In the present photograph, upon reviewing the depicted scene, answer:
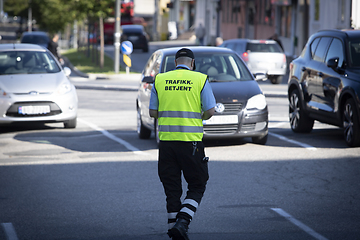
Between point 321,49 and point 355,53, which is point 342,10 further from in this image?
point 355,53

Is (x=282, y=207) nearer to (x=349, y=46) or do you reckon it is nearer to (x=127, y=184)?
(x=127, y=184)

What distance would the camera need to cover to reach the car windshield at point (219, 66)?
10.7 meters

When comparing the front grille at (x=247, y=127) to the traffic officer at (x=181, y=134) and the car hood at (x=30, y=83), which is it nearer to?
the car hood at (x=30, y=83)

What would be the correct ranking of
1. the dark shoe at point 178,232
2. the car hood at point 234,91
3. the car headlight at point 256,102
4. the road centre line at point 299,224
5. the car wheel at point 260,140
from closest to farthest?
the dark shoe at point 178,232
the road centre line at point 299,224
the car hood at point 234,91
the car headlight at point 256,102
the car wheel at point 260,140

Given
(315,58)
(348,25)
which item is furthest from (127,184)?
(348,25)

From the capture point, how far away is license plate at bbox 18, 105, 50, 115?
38.4 ft

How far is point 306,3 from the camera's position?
32688mm

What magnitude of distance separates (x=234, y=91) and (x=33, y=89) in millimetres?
3968

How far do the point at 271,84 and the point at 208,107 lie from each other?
18201 mm

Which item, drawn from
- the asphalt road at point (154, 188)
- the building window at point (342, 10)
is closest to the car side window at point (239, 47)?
the building window at point (342, 10)

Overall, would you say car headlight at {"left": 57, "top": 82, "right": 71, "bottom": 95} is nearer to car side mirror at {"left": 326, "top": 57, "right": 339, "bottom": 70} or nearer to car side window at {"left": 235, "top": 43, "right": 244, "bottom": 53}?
car side mirror at {"left": 326, "top": 57, "right": 339, "bottom": 70}

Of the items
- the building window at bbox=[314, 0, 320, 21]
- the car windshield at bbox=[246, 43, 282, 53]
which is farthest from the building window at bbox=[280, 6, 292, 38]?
the car windshield at bbox=[246, 43, 282, 53]

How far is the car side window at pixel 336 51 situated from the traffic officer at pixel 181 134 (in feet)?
18.2

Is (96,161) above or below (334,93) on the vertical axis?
below
